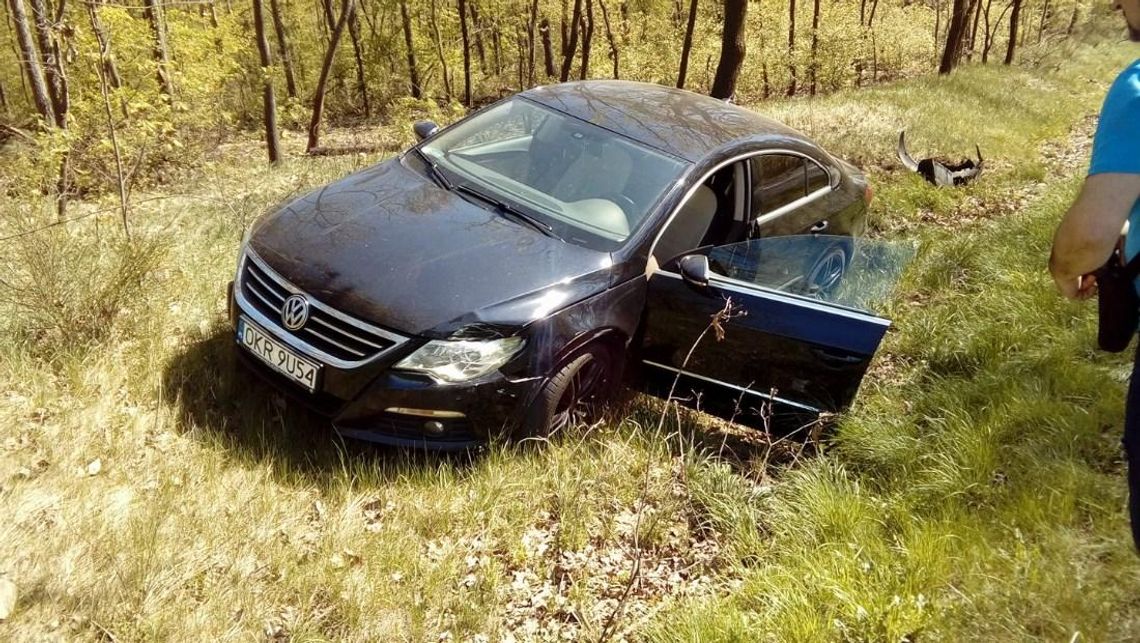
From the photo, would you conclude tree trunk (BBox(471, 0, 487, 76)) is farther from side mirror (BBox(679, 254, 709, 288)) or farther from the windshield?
side mirror (BBox(679, 254, 709, 288))

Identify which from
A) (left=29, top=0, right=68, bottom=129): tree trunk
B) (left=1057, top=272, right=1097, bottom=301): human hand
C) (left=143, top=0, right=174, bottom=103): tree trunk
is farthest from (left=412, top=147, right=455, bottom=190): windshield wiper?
(left=143, top=0, right=174, bottom=103): tree trunk

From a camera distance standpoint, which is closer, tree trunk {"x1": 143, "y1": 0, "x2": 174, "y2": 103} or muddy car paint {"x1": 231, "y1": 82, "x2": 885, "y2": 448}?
muddy car paint {"x1": 231, "y1": 82, "x2": 885, "y2": 448}

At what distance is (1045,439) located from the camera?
3.55 meters

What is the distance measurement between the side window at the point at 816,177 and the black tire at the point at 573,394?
230 cm

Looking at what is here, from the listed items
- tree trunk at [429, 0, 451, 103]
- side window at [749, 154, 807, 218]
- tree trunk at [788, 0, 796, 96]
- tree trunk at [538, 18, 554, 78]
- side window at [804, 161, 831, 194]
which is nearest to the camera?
side window at [749, 154, 807, 218]

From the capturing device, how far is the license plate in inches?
132

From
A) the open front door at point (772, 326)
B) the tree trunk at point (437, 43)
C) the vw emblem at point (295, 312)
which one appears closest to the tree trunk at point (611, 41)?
the tree trunk at point (437, 43)

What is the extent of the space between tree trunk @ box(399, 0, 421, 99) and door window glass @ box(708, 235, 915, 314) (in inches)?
999

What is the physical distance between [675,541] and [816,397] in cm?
106

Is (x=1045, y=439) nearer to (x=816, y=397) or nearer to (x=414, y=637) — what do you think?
(x=816, y=397)

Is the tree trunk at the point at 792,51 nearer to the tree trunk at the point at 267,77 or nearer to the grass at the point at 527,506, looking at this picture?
the tree trunk at the point at 267,77

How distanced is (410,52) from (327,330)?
2809 cm

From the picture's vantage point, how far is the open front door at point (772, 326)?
3.64 metres

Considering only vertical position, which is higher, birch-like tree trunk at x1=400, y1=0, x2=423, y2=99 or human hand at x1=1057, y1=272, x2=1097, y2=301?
human hand at x1=1057, y1=272, x2=1097, y2=301
